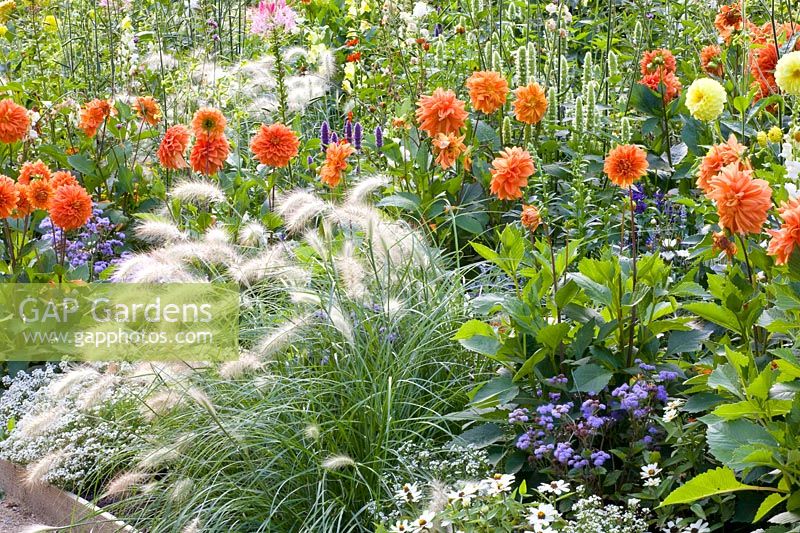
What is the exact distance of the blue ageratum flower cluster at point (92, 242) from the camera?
15.5 ft

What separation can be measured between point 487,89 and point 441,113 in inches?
11.3

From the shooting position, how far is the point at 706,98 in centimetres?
309

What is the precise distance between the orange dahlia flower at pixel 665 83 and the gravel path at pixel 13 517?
10.1 ft

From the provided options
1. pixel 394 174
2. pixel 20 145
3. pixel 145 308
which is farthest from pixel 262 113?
pixel 145 308

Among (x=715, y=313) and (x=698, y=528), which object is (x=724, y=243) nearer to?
(x=715, y=313)

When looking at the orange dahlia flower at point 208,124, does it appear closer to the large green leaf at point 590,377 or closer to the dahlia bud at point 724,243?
the large green leaf at point 590,377

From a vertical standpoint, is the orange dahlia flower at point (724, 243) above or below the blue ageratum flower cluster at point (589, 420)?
above

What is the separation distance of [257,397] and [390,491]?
0.60 meters

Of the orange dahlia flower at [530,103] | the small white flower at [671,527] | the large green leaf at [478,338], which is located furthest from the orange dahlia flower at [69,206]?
the small white flower at [671,527]

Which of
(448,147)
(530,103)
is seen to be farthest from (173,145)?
(530,103)

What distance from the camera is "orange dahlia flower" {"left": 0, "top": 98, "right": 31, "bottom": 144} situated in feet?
14.7

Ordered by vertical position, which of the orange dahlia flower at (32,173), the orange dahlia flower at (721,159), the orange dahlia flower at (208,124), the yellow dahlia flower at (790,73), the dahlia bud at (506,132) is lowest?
the orange dahlia flower at (32,173)

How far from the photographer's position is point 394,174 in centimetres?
459

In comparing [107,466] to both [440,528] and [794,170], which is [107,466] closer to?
[440,528]
